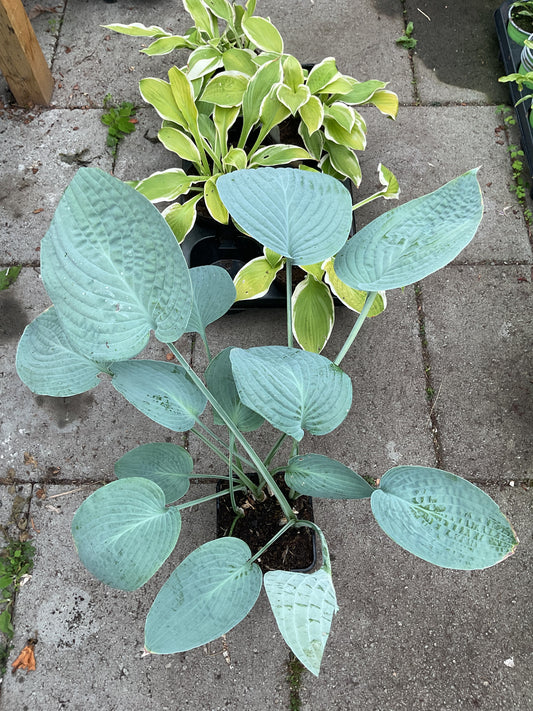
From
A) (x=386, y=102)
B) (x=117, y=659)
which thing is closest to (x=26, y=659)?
(x=117, y=659)

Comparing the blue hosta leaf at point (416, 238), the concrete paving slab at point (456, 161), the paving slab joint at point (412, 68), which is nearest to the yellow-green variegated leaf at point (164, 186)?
the concrete paving slab at point (456, 161)

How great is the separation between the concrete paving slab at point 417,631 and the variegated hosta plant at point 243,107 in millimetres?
1050

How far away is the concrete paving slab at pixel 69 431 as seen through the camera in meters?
1.64

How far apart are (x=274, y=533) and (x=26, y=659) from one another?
0.75 meters

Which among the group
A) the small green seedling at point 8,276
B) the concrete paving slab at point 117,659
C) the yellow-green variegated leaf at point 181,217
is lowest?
the concrete paving slab at point 117,659

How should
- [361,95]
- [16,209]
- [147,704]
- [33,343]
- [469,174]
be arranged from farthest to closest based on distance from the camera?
1. [16,209]
2. [361,95]
3. [147,704]
4. [33,343]
5. [469,174]

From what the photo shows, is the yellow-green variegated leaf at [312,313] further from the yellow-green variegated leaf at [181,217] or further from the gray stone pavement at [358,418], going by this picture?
the yellow-green variegated leaf at [181,217]

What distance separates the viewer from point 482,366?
1.77m

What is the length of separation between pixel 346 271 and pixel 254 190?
208 millimetres

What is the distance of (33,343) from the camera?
98 cm

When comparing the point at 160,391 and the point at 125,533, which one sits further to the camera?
the point at 160,391

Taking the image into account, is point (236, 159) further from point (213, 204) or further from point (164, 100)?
point (164, 100)

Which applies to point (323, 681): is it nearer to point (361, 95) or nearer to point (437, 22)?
point (361, 95)

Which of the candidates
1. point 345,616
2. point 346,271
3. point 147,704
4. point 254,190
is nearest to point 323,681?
point 345,616
